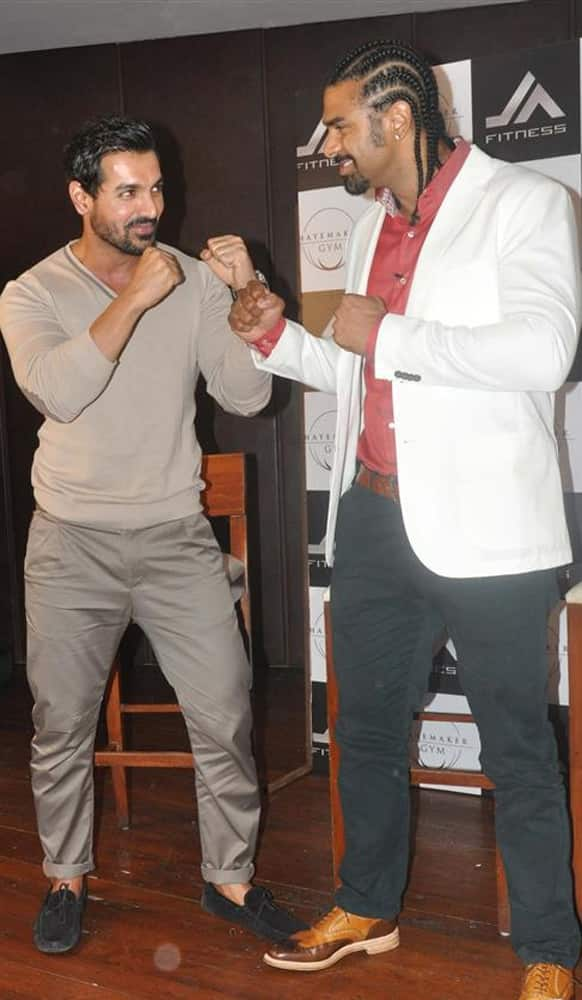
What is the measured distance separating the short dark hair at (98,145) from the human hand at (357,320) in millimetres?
618

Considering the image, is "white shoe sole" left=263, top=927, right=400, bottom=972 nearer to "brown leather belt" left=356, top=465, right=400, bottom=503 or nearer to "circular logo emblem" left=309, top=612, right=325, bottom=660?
"brown leather belt" left=356, top=465, right=400, bottom=503

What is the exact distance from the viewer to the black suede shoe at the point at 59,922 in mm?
2025

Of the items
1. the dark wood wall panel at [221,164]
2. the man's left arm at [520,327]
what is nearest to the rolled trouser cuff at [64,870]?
the man's left arm at [520,327]

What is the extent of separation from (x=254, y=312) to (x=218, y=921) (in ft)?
4.15

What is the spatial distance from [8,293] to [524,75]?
1.39 meters

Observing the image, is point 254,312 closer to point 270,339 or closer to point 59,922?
point 270,339

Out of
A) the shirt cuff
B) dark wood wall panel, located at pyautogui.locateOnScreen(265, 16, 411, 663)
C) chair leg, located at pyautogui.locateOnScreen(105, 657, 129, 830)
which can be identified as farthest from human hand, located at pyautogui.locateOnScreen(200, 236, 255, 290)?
dark wood wall panel, located at pyautogui.locateOnScreen(265, 16, 411, 663)

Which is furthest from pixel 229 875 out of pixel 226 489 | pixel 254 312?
pixel 254 312

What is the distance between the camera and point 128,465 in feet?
6.43

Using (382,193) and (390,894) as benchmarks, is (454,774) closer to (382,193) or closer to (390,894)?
(390,894)

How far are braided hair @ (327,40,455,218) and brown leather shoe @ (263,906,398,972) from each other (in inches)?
53.3

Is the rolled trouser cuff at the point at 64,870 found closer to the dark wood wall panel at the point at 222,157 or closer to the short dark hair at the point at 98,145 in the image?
the short dark hair at the point at 98,145

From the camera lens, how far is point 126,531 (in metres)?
1.97

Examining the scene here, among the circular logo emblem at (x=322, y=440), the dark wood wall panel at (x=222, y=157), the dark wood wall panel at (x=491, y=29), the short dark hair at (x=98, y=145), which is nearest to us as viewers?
the short dark hair at (x=98, y=145)
